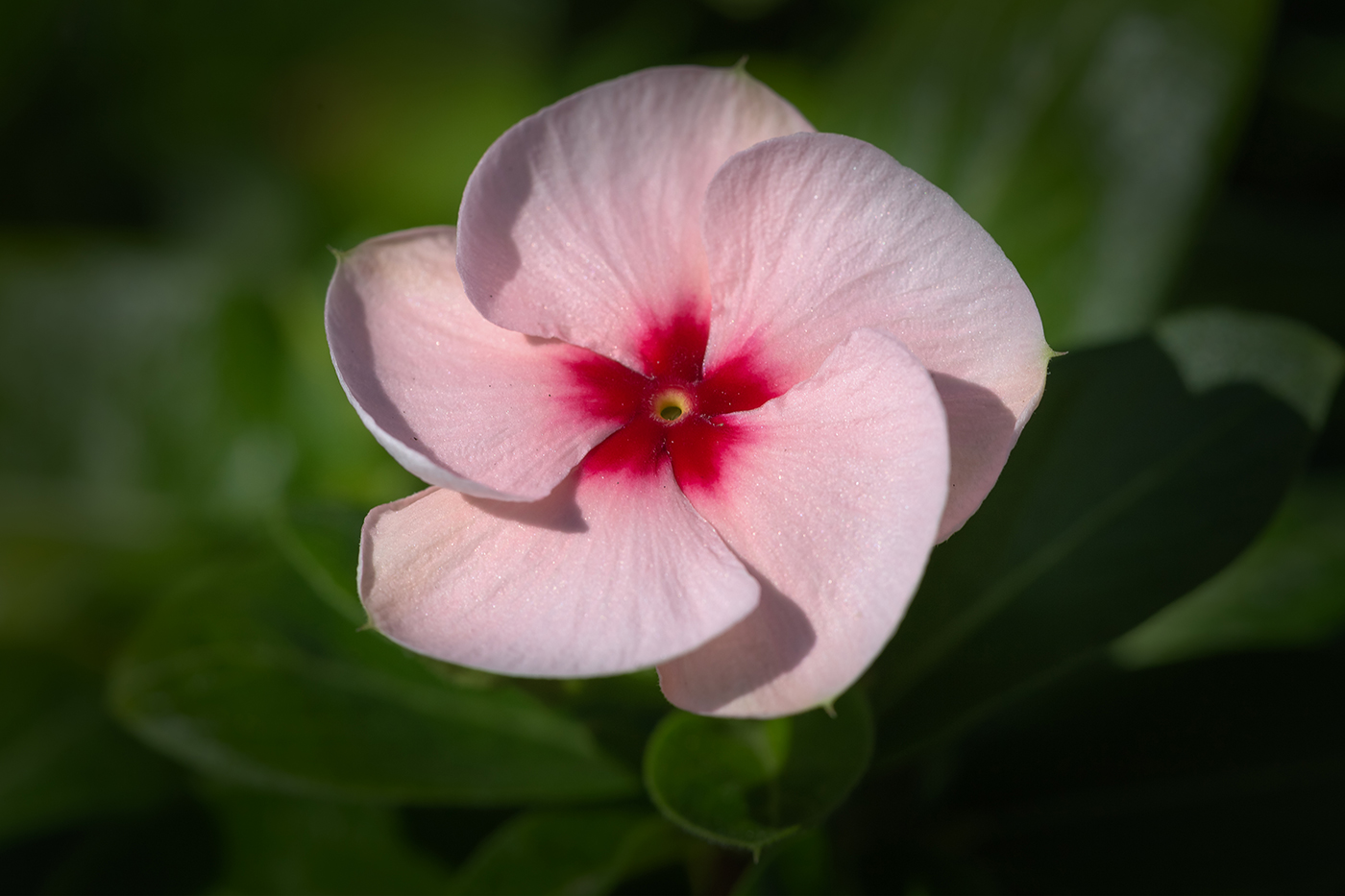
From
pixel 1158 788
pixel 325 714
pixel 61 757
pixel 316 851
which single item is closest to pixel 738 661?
pixel 325 714

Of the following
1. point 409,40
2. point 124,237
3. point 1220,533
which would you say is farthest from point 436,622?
point 409,40

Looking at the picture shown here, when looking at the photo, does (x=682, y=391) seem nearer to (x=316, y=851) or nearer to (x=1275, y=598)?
(x=316, y=851)

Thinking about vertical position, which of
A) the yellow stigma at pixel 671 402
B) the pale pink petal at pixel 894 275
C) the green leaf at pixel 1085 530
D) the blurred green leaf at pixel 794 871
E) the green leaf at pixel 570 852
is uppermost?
the pale pink petal at pixel 894 275

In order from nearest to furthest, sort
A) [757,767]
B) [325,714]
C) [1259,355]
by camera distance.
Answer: [757,767]
[1259,355]
[325,714]

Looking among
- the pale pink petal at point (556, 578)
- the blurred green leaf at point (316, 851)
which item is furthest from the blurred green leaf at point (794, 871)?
the blurred green leaf at point (316, 851)

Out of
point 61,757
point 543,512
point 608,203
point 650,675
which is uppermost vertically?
point 608,203

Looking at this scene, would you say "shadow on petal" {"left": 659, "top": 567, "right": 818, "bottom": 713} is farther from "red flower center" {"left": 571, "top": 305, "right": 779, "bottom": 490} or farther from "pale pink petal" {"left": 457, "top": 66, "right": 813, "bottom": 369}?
"pale pink petal" {"left": 457, "top": 66, "right": 813, "bottom": 369}

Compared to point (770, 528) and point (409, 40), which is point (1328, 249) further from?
point (409, 40)

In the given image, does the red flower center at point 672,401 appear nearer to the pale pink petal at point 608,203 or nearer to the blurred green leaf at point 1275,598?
Result: the pale pink petal at point 608,203
